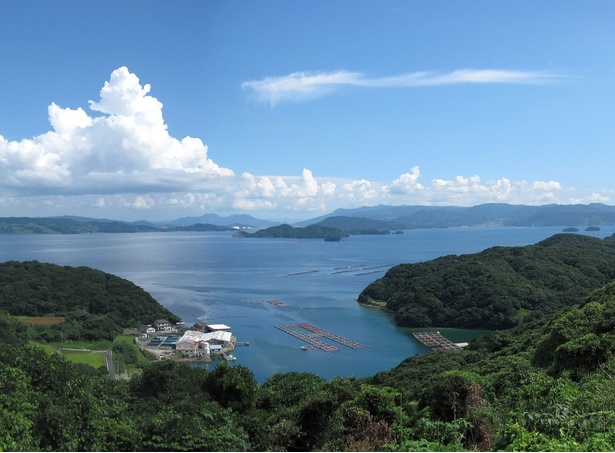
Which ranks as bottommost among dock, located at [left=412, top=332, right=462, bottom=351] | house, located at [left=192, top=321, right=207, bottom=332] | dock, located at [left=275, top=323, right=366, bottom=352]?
dock, located at [left=412, top=332, right=462, bottom=351]

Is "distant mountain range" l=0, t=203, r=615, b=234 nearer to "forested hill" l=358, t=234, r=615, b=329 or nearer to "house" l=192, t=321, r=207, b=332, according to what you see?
"forested hill" l=358, t=234, r=615, b=329

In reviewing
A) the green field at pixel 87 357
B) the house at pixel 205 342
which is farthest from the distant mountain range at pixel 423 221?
the green field at pixel 87 357

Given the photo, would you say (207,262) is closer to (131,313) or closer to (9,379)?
(131,313)

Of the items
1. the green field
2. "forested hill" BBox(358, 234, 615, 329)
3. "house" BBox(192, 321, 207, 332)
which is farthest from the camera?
"forested hill" BBox(358, 234, 615, 329)

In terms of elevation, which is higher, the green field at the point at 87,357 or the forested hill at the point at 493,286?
the forested hill at the point at 493,286

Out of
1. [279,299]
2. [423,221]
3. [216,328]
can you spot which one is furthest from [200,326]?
[423,221]

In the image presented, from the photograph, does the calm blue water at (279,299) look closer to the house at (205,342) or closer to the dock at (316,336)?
the dock at (316,336)

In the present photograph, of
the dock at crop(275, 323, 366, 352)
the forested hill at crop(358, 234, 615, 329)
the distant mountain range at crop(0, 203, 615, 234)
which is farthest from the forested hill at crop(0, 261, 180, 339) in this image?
the distant mountain range at crop(0, 203, 615, 234)
